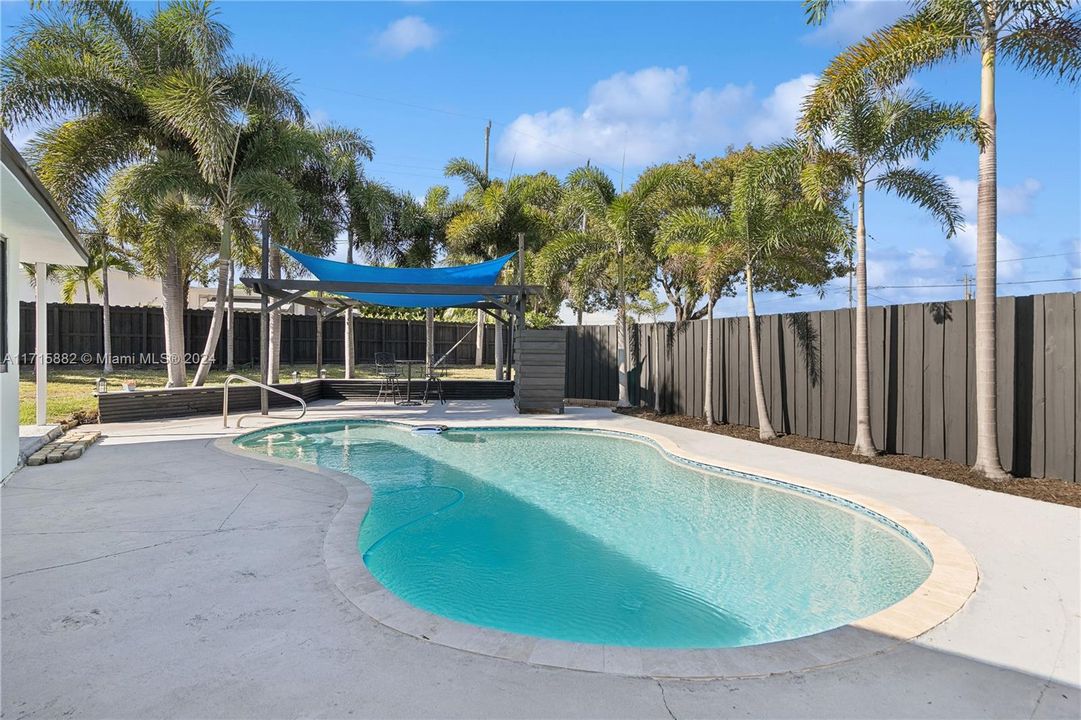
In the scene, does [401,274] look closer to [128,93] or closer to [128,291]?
[128,93]

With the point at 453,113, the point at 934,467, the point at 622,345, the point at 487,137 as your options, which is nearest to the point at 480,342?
the point at 487,137

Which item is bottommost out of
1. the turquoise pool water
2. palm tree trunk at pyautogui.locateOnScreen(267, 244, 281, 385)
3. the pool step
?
the turquoise pool water

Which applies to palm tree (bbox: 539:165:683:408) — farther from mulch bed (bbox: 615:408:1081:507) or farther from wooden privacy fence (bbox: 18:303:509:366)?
wooden privacy fence (bbox: 18:303:509:366)

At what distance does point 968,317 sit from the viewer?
6.26m

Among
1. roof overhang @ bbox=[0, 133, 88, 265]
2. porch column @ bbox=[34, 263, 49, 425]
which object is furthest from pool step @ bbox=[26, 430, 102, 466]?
roof overhang @ bbox=[0, 133, 88, 265]

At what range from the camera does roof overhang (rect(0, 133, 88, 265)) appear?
4.25 meters

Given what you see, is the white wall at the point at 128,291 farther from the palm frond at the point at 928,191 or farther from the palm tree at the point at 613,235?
the palm frond at the point at 928,191

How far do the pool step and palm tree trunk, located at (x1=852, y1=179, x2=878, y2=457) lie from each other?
857 cm

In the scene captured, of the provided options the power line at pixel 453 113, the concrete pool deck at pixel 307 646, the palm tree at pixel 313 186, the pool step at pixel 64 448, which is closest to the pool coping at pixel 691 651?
the concrete pool deck at pixel 307 646

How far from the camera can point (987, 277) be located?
5664 millimetres

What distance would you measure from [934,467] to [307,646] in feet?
20.8

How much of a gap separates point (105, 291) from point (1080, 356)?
20.3m

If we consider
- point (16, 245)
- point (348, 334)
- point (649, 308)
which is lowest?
point (348, 334)

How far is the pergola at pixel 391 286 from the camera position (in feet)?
34.5
